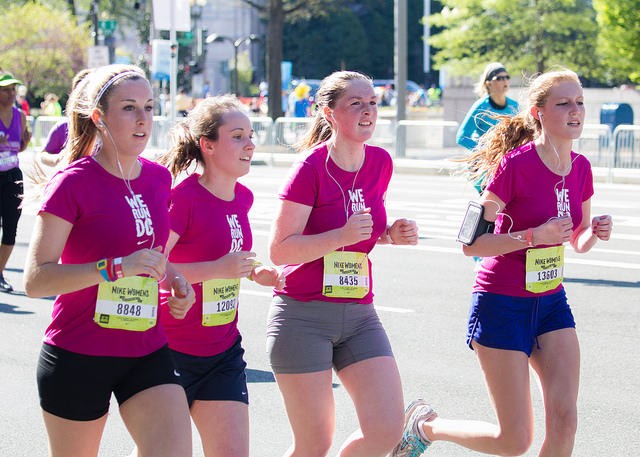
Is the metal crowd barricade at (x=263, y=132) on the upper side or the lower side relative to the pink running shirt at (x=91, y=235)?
upper

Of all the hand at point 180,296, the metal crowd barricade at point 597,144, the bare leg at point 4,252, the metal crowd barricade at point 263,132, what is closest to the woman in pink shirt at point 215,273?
the hand at point 180,296

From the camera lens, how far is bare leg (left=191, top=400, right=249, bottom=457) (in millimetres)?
3539

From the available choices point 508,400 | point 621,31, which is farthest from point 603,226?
point 621,31

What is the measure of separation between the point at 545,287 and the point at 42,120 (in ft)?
79.2

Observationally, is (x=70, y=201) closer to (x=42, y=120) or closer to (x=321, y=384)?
(x=321, y=384)

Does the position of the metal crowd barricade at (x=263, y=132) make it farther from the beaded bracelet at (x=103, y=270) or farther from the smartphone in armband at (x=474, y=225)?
the beaded bracelet at (x=103, y=270)

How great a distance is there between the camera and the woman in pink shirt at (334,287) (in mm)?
3699

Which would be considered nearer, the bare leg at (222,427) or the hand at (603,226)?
the bare leg at (222,427)

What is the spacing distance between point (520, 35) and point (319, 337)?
26.9 m

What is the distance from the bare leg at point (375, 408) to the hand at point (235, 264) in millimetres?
645

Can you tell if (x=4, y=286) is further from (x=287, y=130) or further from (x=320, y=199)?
(x=287, y=130)

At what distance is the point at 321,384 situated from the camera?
12.3 ft

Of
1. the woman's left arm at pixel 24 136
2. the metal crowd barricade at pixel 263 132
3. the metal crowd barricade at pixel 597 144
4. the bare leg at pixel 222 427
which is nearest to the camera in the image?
the bare leg at pixel 222 427

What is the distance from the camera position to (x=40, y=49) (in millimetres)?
43156
